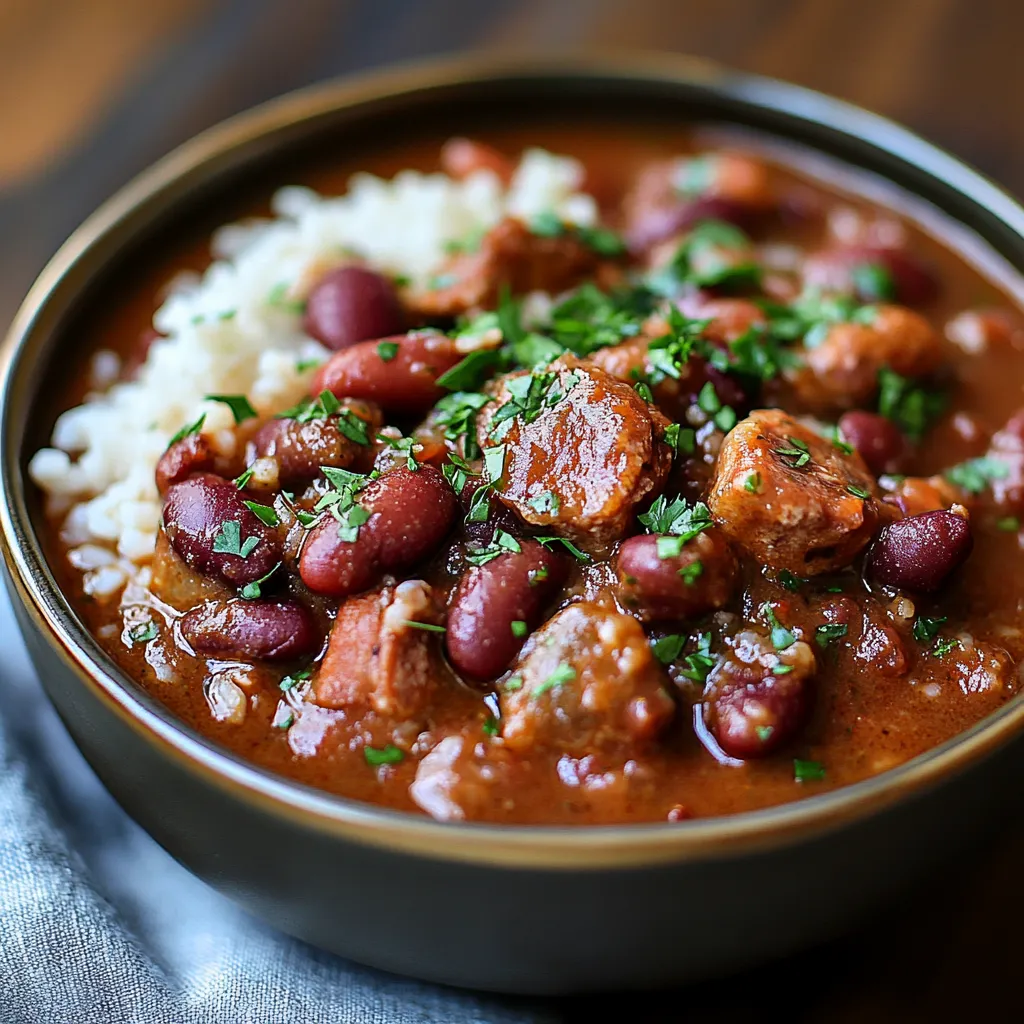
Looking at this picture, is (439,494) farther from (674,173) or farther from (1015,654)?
(674,173)

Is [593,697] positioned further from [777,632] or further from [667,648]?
[777,632]

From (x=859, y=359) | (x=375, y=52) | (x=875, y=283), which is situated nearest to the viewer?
(x=859, y=359)

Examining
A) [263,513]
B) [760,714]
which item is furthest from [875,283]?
[263,513]

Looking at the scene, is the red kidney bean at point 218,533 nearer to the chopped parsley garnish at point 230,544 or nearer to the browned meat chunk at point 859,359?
the chopped parsley garnish at point 230,544

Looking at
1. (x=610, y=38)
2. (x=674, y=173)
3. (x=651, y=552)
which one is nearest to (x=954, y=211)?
(x=674, y=173)

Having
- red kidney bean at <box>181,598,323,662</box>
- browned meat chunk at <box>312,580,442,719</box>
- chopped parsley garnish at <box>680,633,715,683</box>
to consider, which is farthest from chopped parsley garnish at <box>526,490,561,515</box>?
red kidney bean at <box>181,598,323,662</box>
